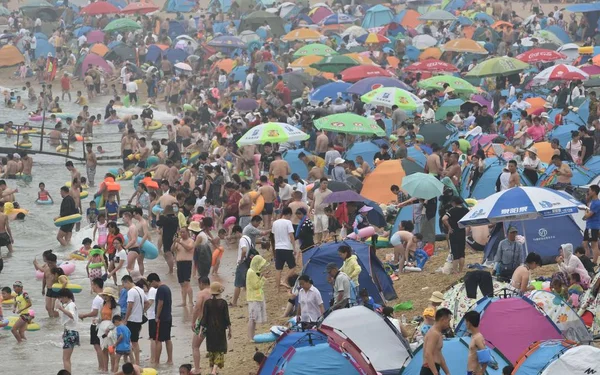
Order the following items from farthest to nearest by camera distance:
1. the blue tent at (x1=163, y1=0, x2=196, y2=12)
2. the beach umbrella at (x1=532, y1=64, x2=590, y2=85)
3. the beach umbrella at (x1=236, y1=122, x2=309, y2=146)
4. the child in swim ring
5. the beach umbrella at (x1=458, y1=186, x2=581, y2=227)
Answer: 1. the blue tent at (x1=163, y1=0, x2=196, y2=12)
2. the child in swim ring
3. the beach umbrella at (x1=532, y1=64, x2=590, y2=85)
4. the beach umbrella at (x1=236, y1=122, x2=309, y2=146)
5. the beach umbrella at (x1=458, y1=186, x2=581, y2=227)

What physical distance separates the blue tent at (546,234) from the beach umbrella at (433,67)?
1507 centimetres

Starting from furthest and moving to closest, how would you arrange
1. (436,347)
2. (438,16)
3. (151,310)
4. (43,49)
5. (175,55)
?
(43,49) < (175,55) < (438,16) < (151,310) < (436,347)

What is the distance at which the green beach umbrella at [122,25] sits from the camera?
47.3 metres

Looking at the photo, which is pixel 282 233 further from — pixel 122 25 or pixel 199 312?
pixel 122 25

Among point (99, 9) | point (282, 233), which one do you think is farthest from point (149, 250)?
point (99, 9)

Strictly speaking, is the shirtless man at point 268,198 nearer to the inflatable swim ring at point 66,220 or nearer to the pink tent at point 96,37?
the inflatable swim ring at point 66,220

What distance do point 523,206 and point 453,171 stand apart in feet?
18.7

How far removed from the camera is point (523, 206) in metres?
16.9

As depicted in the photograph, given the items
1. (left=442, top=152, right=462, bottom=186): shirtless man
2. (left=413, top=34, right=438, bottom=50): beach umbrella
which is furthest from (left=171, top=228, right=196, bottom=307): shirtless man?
(left=413, top=34, right=438, bottom=50): beach umbrella

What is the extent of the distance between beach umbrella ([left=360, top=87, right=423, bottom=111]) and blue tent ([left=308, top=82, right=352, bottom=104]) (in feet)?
9.79

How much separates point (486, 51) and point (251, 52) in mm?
9699

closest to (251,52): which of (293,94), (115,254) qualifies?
(293,94)

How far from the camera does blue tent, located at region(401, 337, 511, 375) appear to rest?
12797 millimetres

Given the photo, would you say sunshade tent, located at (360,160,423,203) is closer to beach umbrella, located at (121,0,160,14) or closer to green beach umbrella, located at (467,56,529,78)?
green beach umbrella, located at (467,56,529,78)
